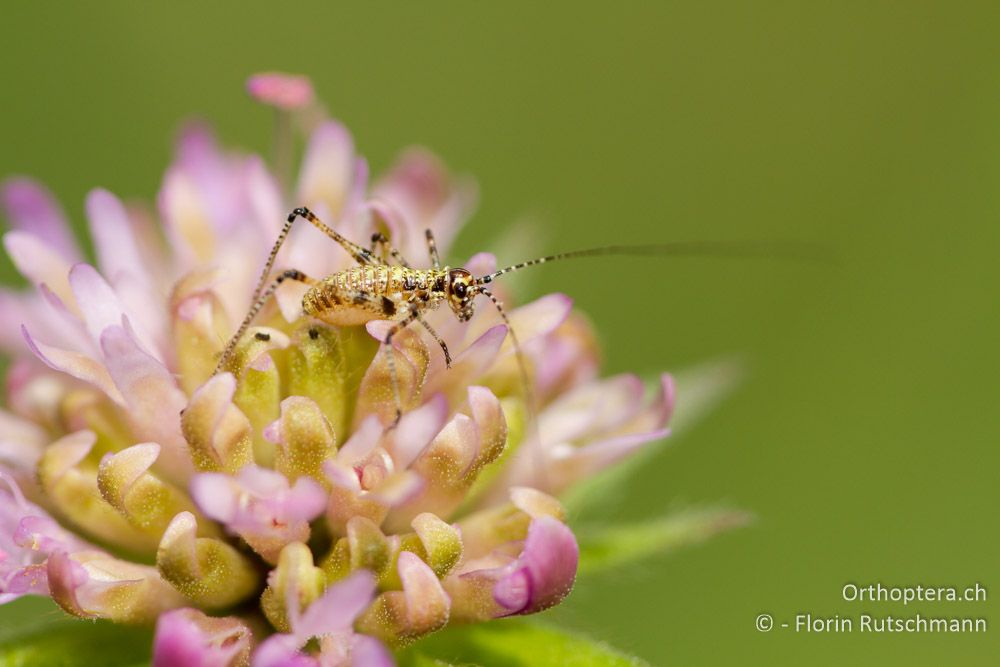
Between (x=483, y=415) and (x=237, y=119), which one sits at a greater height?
(x=237, y=119)

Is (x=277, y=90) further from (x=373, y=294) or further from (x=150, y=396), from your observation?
(x=150, y=396)

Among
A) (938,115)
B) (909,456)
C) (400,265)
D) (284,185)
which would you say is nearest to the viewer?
(400,265)

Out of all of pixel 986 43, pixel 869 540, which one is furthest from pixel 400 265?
pixel 986 43

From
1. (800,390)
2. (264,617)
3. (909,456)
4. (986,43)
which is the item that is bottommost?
(264,617)

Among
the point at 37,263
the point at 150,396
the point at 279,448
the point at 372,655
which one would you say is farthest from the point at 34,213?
the point at 372,655

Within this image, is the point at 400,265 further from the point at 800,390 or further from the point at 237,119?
the point at 237,119

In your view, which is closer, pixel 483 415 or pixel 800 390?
pixel 483 415

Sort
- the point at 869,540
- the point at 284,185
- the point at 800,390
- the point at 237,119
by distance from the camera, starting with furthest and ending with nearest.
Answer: the point at 237,119
the point at 800,390
the point at 869,540
the point at 284,185

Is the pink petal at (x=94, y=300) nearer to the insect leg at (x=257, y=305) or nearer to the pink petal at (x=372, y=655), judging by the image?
the insect leg at (x=257, y=305)
